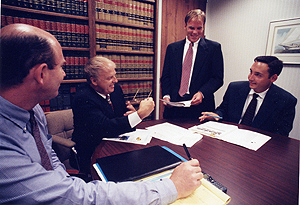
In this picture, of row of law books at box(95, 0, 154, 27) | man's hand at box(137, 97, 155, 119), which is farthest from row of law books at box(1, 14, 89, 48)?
man's hand at box(137, 97, 155, 119)

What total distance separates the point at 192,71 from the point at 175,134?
1.01 metres

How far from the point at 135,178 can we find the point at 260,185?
1.73 ft

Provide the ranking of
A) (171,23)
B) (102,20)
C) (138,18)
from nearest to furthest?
(102,20) < (138,18) < (171,23)

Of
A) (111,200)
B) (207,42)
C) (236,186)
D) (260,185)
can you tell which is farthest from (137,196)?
(207,42)

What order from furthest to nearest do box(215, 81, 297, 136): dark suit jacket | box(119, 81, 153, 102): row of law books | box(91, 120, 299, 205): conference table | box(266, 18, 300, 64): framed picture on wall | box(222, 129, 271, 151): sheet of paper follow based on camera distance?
box(119, 81, 153, 102): row of law books < box(266, 18, 300, 64): framed picture on wall < box(215, 81, 297, 136): dark suit jacket < box(222, 129, 271, 151): sheet of paper < box(91, 120, 299, 205): conference table

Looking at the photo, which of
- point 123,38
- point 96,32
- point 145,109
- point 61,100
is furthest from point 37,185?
point 123,38

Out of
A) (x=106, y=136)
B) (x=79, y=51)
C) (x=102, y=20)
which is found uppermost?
(x=102, y=20)

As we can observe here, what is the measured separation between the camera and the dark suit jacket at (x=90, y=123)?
4.09ft

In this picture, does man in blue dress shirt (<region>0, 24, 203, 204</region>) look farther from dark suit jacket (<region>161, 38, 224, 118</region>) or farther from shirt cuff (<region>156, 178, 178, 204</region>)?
dark suit jacket (<region>161, 38, 224, 118</region>)

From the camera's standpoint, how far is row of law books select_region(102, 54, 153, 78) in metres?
2.67

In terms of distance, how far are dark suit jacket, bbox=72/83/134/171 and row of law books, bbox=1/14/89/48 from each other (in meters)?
1.07

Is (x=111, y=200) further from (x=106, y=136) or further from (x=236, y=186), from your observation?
(x=106, y=136)

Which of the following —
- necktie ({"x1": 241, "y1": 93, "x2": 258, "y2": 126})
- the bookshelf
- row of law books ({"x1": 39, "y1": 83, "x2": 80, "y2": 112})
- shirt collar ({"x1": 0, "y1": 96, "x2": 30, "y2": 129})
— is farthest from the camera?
row of law books ({"x1": 39, "y1": 83, "x2": 80, "y2": 112})

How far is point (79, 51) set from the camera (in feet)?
7.83
